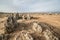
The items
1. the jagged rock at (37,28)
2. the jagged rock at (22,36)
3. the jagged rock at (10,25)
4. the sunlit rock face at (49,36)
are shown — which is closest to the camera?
the jagged rock at (22,36)

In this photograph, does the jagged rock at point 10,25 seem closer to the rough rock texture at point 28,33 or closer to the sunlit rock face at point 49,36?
the rough rock texture at point 28,33

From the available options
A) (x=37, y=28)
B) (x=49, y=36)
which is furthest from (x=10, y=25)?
(x=49, y=36)

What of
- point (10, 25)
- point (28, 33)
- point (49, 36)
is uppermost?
point (10, 25)

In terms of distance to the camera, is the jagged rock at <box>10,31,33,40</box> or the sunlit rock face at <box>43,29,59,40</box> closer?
the jagged rock at <box>10,31,33,40</box>

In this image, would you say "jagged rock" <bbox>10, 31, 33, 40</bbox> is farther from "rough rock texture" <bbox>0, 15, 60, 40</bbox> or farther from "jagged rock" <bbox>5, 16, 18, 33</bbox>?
"jagged rock" <bbox>5, 16, 18, 33</bbox>

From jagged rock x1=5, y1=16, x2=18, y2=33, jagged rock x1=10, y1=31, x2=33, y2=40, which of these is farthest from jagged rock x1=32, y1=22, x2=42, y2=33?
jagged rock x1=5, y1=16, x2=18, y2=33

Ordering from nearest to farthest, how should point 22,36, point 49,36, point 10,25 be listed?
point 22,36 < point 49,36 < point 10,25

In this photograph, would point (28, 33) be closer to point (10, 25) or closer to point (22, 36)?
point (22, 36)

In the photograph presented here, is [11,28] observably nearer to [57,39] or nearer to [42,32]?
[42,32]

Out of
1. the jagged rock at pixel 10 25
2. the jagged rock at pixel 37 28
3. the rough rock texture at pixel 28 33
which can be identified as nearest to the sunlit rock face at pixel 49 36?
the rough rock texture at pixel 28 33

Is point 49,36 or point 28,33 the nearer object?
point 49,36

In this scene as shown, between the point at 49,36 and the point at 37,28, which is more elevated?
the point at 37,28

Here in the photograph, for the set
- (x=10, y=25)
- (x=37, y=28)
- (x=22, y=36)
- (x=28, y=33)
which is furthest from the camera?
(x=10, y=25)

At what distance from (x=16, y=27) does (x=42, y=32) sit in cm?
286
